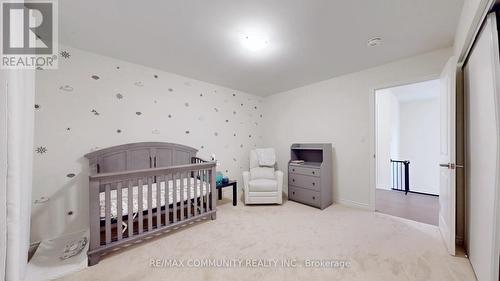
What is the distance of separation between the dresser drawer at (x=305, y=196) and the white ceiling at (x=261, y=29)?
2.04 meters

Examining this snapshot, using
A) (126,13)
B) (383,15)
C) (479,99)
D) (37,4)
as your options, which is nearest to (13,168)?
(126,13)

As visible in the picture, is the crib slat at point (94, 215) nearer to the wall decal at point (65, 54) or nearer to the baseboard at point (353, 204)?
the wall decal at point (65, 54)

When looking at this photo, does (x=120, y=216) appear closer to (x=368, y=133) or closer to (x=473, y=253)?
(x=473, y=253)

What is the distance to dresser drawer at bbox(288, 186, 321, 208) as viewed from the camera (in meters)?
2.97

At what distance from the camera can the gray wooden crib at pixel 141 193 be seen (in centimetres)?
171

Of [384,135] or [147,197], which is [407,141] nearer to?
[384,135]

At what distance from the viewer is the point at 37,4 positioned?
1.51 metres

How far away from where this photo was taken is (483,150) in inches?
53.7

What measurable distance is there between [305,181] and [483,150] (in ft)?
6.76

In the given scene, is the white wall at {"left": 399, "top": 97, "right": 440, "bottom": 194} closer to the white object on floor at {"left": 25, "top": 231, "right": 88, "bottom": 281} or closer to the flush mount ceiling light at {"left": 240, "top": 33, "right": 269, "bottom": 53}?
the flush mount ceiling light at {"left": 240, "top": 33, "right": 269, "bottom": 53}

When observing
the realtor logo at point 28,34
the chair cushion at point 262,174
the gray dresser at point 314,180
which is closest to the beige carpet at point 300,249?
the gray dresser at point 314,180

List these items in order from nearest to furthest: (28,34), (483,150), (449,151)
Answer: (28,34) → (483,150) → (449,151)

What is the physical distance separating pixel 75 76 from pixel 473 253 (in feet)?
14.6

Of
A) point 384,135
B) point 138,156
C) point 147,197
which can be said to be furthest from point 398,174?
point 138,156
